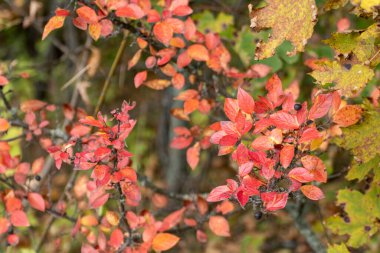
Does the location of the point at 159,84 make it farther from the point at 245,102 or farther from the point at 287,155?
the point at 287,155

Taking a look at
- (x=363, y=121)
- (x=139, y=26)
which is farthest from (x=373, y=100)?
(x=139, y=26)

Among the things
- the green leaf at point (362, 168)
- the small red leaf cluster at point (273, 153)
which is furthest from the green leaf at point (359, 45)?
the green leaf at point (362, 168)

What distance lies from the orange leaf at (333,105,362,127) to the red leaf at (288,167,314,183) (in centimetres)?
26

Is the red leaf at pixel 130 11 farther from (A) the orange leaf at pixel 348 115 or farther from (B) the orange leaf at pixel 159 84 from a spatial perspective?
(A) the orange leaf at pixel 348 115

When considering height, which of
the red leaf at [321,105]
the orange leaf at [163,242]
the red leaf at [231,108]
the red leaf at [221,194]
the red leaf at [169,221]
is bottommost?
the red leaf at [169,221]

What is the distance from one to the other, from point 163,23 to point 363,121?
2.28 feet

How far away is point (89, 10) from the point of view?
1.62 metres

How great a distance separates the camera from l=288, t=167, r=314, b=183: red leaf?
134 cm

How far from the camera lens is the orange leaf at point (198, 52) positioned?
6.04ft

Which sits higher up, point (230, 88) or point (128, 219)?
point (230, 88)

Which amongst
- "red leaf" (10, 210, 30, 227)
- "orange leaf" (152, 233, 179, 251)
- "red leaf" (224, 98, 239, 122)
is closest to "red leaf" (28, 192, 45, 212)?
"red leaf" (10, 210, 30, 227)

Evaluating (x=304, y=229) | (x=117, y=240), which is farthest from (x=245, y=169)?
(x=304, y=229)

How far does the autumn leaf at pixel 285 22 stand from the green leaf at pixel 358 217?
780 millimetres

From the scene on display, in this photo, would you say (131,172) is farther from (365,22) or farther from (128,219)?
(365,22)
